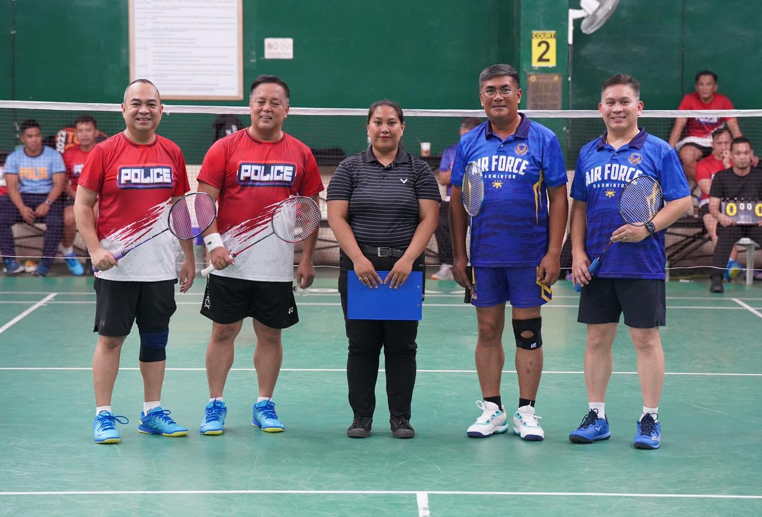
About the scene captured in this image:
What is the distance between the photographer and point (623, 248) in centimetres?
531

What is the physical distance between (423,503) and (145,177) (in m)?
Result: 2.29

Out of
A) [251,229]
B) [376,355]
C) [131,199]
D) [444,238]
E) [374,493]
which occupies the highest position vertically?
[131,199]

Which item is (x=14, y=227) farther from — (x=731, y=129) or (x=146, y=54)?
(x=731, y=129)

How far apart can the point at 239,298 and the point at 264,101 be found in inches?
43.3

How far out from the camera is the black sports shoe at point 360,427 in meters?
5.55

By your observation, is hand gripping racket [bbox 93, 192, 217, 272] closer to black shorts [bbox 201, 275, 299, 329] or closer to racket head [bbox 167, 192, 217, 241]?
racket head [bbox 167, 192, 217, 241]

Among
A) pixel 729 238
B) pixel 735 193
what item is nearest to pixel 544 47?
pixel 735 193

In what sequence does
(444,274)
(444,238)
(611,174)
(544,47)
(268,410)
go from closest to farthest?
1. (611,174)
2. (268,410)
3. (444,274)
4. (444,238)
5. (544,47)

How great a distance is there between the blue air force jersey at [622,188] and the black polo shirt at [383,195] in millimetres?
886

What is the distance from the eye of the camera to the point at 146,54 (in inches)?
558

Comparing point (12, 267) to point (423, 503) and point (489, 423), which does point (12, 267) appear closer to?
point (489, 423)

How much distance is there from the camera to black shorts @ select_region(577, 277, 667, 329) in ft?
17.3

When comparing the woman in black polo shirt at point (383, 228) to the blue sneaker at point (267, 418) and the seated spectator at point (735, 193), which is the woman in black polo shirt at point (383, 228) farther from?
the seated spectator at point (735, 193)

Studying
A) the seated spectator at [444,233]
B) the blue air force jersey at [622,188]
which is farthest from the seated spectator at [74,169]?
the blue air force jersey at [622,188]
